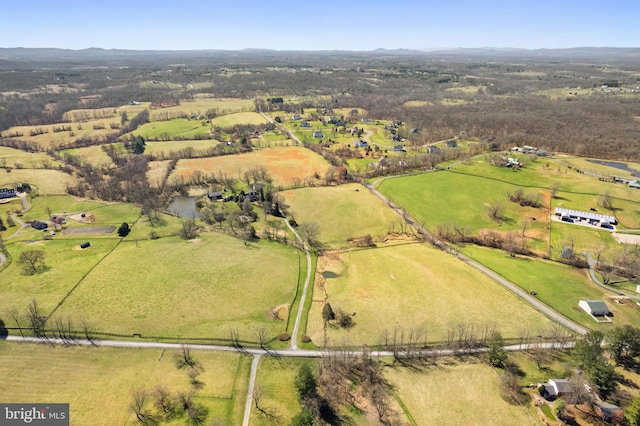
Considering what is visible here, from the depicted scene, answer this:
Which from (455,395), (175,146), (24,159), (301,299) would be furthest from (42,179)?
(455,395)

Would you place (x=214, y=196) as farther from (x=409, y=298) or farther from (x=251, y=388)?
(x=251, y=388)

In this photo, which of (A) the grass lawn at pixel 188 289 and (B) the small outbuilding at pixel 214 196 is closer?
(A) the grass lawn at pixel 188 289

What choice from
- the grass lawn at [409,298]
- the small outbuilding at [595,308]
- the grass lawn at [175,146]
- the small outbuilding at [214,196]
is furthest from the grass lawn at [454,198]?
the grass lawn at [175,146]

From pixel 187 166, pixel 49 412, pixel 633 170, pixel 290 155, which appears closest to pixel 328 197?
pixel 290 155

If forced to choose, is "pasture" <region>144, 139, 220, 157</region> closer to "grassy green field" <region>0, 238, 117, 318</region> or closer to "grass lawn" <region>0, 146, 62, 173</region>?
"grass lawn" <region>0, 146, 62, 173</region>

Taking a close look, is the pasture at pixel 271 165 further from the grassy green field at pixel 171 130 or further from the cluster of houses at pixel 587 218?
the cluster of houses at pixel 587 218

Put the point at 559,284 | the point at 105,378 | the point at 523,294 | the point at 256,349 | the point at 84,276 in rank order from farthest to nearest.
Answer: the point at 84,276
the point at 559,284
the point at 523,294
the point at 256,349
the point at 105,378

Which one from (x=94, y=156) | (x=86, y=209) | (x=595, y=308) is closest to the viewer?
(x=595, y=308)
